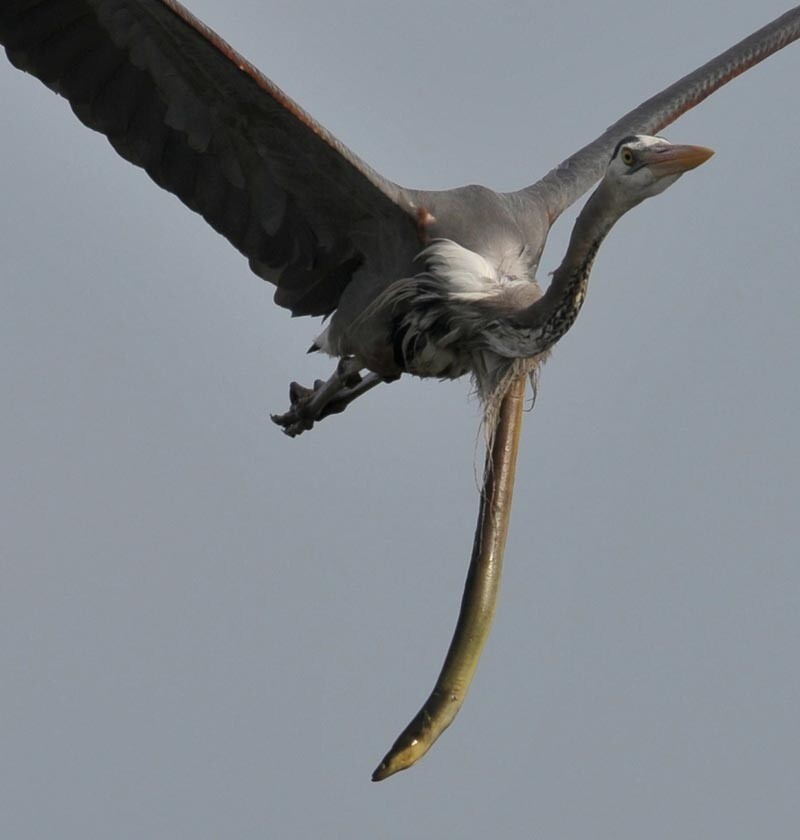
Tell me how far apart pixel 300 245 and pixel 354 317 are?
19.6 inches

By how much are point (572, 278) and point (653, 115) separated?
343 cm

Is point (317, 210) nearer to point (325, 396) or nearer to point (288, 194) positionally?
point (288, 194)

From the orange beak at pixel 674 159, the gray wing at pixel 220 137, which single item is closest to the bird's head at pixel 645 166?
the orange beak at pixel 674 159

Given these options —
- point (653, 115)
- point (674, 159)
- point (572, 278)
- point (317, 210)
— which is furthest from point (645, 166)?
point (653, 115)

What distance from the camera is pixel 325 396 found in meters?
13.4

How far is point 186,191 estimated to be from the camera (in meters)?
12.3

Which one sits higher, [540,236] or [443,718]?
[540,236]

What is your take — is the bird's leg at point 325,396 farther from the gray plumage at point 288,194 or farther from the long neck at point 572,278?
the long neck at point 572,278

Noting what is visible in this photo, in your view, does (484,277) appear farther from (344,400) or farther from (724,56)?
(724,56)

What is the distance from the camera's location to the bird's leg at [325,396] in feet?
43.1

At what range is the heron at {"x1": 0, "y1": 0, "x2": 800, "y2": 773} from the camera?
37.7 ft

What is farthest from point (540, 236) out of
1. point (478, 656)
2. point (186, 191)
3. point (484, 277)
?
point (478, 656)

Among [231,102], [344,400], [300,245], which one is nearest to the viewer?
[231,102]

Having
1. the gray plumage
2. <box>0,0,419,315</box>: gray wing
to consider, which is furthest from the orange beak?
<box>0,0,419,315</box>: gray wing
